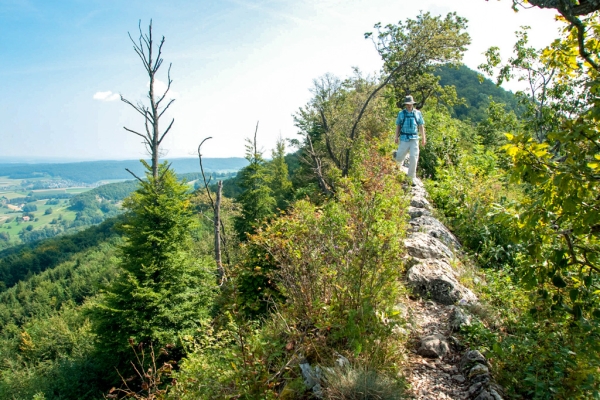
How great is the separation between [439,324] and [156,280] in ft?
32.4

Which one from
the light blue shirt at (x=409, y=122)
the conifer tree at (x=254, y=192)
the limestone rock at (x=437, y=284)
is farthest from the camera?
the conifer tree at (x=254, y=192)

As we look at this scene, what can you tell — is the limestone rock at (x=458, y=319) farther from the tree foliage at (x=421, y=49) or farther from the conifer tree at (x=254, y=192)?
the conifer tree at (x=254, y=192)

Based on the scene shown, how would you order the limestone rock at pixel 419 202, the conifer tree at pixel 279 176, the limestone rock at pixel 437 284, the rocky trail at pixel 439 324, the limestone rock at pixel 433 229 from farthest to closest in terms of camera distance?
the conifer tree at pixel 279 176
the limestone rock at pixel 419 202
the limestone rock at pixel 433 229
the limestone rock at pixel 437 284
the rocky trail at pixel 439 324

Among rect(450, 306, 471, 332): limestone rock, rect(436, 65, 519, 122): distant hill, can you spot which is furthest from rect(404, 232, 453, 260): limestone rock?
rect(436, 65, 519, 122): distant hill

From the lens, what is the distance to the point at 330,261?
3.84 m

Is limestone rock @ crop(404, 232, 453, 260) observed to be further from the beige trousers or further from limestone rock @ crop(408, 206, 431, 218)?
the beige trousers

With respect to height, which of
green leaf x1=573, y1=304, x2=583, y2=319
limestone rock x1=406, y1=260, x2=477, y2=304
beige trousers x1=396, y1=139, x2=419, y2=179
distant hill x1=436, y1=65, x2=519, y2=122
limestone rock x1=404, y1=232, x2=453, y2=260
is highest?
distant hill x1=436, y1=65, x2=519, y2=122

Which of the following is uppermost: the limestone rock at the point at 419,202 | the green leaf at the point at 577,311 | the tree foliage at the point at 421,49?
the tree foliage at the point at 421,49

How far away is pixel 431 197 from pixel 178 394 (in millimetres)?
6641

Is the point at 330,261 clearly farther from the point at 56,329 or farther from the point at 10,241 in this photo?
the point at 10,241

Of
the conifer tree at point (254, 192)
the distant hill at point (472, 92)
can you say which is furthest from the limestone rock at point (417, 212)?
the distant hill at point (472, 92)

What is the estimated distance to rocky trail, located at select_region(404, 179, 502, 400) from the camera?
296cm

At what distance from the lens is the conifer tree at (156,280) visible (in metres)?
10.2

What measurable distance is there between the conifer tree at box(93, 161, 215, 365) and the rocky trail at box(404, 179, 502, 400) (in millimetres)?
7387
